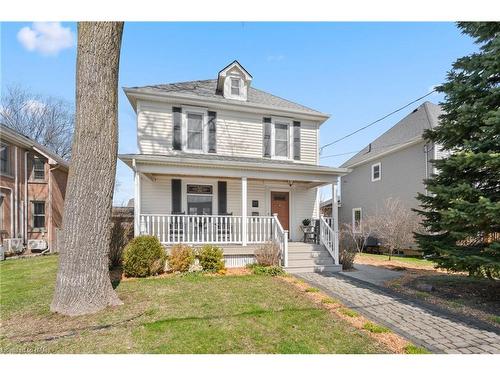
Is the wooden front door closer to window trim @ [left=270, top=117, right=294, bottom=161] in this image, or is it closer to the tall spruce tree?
window trim @ [left=270, top=117, right=294, bottom=161]

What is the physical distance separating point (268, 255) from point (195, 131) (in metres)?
5.80

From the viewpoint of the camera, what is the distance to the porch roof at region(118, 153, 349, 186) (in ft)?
29.4

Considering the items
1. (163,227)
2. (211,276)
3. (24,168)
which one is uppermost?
(24,168)

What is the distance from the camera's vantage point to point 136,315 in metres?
4.80

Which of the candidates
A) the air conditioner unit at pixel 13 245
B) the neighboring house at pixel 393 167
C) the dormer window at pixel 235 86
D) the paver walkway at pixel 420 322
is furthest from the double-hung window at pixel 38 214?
the neighboring house at pixel 393 167

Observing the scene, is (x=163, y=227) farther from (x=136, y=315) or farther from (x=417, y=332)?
(x=417, y=332)

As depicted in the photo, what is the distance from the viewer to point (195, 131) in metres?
11.3

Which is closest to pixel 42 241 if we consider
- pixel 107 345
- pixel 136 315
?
pixel 136 315

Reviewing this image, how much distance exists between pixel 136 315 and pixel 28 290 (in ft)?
12.4

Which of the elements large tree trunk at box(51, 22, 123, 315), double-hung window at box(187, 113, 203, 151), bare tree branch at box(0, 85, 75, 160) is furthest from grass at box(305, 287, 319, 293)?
bare tree branch at box(0, 85, 75, 160)

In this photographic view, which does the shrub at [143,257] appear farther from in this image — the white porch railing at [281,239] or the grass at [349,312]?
the grass at [349,312]

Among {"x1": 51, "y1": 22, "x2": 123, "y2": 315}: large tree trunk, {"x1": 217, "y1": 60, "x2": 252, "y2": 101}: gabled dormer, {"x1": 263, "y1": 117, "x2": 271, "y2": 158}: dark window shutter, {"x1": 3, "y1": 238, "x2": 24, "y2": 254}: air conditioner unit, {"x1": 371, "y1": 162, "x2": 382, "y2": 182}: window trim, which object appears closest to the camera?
{"x1": 51, "y1": 22, "x2": 123, "y2": 315}: large tree trunk

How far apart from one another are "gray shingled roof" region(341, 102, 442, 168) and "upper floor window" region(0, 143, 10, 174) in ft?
67.0

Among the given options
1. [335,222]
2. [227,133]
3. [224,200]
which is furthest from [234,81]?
[335,222]
